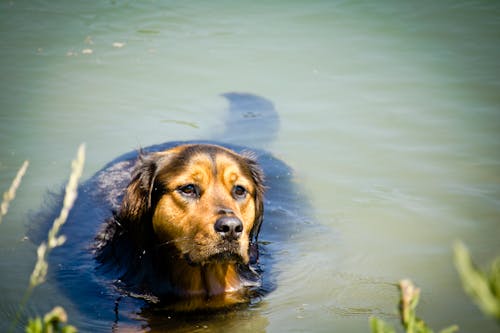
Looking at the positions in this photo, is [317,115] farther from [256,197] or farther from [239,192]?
[239,192]

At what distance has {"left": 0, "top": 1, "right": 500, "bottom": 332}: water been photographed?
16.4ft

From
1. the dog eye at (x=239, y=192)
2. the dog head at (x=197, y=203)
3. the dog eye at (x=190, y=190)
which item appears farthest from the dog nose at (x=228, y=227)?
the dog eye at (x=239, y=192)

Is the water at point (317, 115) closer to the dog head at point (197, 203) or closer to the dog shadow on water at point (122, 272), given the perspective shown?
the dog shadow on water at point (122, 272)

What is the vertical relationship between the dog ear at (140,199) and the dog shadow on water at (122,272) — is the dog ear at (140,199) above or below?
above

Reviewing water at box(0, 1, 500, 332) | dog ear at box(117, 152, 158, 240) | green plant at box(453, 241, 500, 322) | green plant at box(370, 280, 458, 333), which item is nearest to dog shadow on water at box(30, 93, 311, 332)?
water at box(0, 1, 500, 332)

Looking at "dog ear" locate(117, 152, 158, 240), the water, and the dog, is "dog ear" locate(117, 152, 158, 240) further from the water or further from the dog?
the water

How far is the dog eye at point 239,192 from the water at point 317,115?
900 mm

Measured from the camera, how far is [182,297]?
4750 mm

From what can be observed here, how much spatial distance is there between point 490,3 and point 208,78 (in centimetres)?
Result: 609

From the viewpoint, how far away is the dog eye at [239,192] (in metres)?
4.67

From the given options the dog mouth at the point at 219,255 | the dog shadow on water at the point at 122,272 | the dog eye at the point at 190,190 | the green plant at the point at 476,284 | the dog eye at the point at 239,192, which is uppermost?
the green plant at the point at 476,284

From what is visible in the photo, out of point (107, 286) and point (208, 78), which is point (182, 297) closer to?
point (107, 286)

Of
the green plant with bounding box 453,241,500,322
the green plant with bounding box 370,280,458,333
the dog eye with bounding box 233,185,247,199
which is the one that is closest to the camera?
the green plant with bounding box 453,241,500,322

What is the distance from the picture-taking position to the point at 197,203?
440cm
